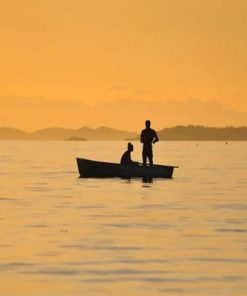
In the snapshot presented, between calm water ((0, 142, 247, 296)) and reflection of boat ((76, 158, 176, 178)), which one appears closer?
calm water ((0, 142, 247, 296))

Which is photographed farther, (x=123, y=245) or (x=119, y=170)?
(x=119, y=170)

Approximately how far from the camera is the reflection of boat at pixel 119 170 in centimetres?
4750

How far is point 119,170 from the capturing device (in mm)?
48188

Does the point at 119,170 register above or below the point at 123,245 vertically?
above

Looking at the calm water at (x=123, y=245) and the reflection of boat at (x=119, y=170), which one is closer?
the calm water at (x=123, y=245)

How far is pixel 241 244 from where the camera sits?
2173cm

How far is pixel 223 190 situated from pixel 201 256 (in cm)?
2431

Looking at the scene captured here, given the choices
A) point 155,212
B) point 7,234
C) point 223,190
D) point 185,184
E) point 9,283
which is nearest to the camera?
point 9,283

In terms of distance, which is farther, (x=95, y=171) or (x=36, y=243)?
(x=95, y=171)

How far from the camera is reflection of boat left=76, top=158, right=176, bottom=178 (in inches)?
1870

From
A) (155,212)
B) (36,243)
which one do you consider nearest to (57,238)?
(36,243)

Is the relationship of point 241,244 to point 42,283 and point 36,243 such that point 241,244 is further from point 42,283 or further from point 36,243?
point 42,283

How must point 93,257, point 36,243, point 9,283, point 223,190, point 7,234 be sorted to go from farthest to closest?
point 223,190 < point 7,234 < point 36,243 < point 93,257 < point 9,283

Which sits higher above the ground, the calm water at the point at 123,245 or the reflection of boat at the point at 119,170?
the reflection of boat at the point at 119,170
